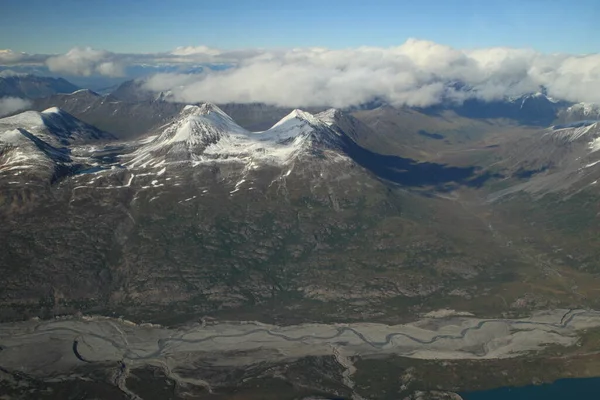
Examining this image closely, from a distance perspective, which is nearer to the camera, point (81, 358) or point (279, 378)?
point (279, 378)

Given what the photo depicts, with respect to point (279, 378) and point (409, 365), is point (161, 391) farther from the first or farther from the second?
point (409, 365)

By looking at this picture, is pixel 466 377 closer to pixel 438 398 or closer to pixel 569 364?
pixel 438 398

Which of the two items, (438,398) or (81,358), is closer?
(438,398)

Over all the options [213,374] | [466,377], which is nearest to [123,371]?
[213,374]

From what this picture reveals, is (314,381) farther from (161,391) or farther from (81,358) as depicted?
(81,358)

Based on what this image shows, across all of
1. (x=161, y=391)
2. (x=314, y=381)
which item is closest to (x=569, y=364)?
(x=314, y=381)
